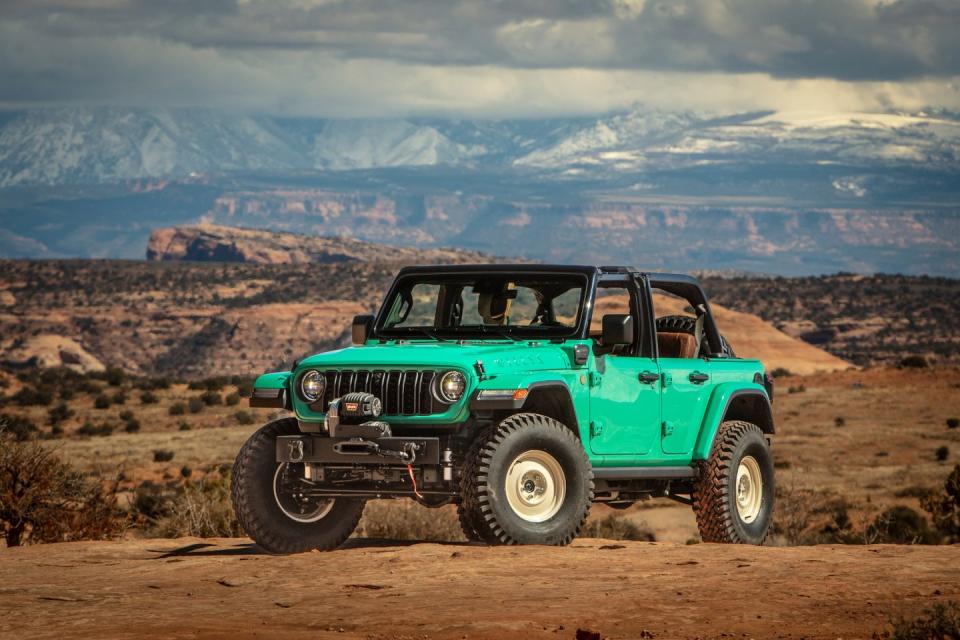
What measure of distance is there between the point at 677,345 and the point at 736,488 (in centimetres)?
144

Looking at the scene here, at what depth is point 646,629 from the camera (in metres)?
8.84

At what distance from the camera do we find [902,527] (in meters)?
33.8

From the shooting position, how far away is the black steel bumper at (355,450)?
37.8 feet

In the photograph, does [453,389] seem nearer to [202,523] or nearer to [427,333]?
[427,333]

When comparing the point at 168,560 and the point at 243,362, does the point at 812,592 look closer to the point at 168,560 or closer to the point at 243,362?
the point at 168,560

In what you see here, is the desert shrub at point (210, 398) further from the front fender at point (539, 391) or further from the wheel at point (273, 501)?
the front fender at point (539, 391)

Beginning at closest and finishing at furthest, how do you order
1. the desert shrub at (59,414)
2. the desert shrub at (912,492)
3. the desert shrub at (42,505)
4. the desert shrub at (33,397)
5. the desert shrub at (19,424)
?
1. the desert shrub at (42,505)
2. the desert shrub at (912,492)
3. the desert shrub at (19,424)
4. the desert shrub at (59,414)
5. the desert shrub at (33,397)

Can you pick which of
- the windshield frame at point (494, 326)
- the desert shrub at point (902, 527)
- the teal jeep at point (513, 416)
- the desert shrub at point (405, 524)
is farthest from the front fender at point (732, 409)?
the desert shrub at point (902, 527)

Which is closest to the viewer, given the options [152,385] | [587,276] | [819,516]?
[587,276]

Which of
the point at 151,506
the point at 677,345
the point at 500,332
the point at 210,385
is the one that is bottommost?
the point at 151,506

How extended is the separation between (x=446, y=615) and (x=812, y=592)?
243 cm

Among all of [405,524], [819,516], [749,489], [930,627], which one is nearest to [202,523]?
[405,524]

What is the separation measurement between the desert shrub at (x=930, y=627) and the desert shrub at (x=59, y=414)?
5089cm

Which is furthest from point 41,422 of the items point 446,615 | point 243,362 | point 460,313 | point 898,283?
point 898,283
